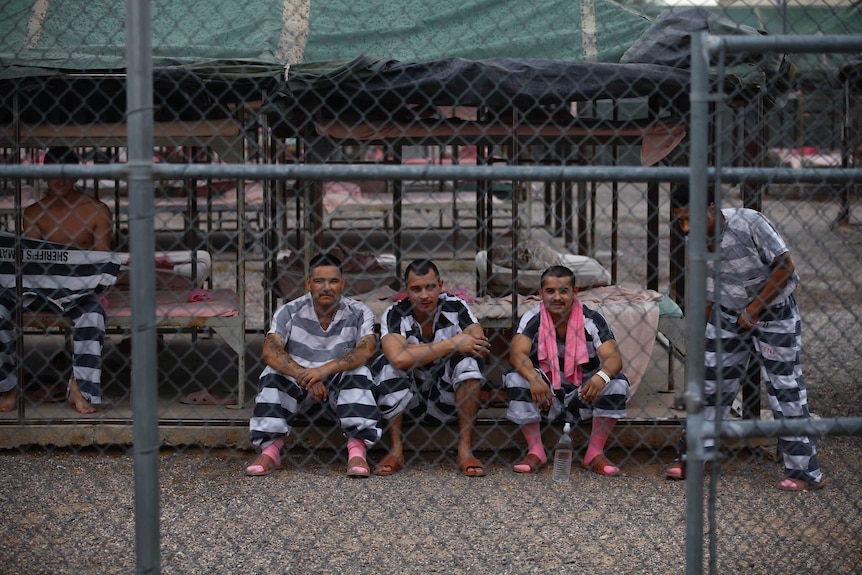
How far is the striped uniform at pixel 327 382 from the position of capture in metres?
5.71

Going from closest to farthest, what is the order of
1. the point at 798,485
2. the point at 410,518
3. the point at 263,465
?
the point at 410,518, the point at 798,485, the point at 263,465

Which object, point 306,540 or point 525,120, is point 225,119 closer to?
point 525,120

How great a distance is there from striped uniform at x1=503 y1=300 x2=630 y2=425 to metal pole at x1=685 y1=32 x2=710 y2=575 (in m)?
2.70

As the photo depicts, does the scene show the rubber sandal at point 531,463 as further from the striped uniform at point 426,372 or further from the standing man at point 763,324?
the standing man at point 763,324

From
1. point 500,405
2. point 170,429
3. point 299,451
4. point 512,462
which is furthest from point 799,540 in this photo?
point 170,429

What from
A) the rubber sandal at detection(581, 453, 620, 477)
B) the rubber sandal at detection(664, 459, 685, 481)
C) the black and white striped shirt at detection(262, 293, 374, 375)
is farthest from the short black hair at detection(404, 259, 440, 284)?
the rubber sandal at detection(664, 459, 685, 481)

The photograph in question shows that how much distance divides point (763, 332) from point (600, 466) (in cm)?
112

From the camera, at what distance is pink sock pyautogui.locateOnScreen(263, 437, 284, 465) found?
566cm

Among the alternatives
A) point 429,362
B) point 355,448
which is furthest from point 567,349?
point 355,448

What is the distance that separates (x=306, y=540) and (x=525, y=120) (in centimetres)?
298

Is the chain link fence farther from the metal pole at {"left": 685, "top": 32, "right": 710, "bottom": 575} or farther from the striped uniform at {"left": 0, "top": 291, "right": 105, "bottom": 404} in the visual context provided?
the metal pole at {"left": 685, "top": 32, "right": 710, "bottom": 575}

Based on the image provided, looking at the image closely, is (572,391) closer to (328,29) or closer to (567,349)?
(567,349)

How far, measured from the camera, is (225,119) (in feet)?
20.8

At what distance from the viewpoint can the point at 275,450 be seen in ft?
18.7
